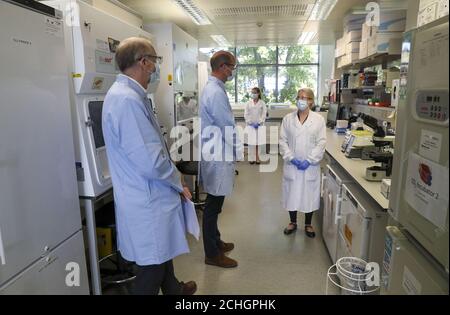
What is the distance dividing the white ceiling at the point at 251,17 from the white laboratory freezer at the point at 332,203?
2.24 metres

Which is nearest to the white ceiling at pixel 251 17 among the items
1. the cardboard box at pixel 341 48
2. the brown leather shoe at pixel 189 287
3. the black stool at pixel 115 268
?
the cardboard box at pixel 341 48

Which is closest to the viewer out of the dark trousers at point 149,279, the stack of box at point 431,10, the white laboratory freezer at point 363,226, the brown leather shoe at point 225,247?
the dark trousers at point 149,279

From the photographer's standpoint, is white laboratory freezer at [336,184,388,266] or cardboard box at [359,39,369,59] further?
cardboard box at [359,39,369,59]

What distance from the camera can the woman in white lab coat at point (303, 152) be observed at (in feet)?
9.61

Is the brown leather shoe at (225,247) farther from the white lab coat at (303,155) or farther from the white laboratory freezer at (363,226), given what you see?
the white laboratory freezer at (363,226)

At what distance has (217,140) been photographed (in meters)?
2.48

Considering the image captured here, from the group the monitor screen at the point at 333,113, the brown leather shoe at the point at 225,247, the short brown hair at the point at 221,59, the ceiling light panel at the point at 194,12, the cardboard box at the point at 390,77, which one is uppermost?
the ceiling light panel at the point at 194,12

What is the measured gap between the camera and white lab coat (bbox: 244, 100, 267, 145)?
6.66 meters

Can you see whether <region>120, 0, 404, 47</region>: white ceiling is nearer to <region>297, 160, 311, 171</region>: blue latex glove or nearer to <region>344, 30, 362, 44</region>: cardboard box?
<region>344, 30, 362, 44</region>: cardboard box

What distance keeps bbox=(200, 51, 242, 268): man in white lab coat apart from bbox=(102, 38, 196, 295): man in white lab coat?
75cm

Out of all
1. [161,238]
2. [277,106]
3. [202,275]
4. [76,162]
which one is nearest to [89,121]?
[76,162]

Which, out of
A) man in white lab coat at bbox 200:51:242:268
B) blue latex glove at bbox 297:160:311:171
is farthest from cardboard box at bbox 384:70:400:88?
man in white lab coat at bbox 200:51:242:268

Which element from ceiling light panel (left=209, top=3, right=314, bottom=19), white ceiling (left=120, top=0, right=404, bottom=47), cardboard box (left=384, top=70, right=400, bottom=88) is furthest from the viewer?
ceiling light panel (left=209, top=3, right=314, bottom=19)

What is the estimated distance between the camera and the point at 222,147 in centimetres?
250
